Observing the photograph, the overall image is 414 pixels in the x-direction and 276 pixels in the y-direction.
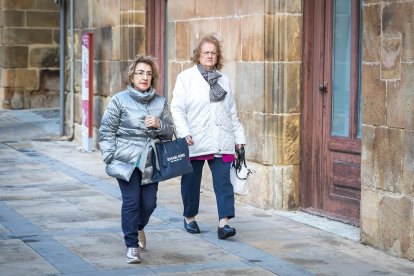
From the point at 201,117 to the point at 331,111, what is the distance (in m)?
1.65

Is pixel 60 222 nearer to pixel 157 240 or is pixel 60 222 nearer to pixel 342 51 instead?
pixel 157 240

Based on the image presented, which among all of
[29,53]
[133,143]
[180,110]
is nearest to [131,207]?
[133,143]

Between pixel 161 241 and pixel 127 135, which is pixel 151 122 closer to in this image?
pixel 127 135

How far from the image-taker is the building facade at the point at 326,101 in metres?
8.41

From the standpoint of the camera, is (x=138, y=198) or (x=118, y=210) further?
(x=118, y=210)

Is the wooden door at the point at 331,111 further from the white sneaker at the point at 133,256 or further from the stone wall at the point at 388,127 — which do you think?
the white sneaker at the point at 133,256

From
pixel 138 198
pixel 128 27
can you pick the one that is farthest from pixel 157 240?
pixel 128 27

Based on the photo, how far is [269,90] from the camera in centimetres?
1061

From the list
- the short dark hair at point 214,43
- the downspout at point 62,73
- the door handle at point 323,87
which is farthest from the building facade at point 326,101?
the downspout at point 62,73

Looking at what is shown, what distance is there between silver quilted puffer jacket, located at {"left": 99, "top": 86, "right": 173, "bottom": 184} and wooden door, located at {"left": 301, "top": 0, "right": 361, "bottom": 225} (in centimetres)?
233

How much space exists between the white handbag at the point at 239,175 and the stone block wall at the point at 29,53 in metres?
13.1

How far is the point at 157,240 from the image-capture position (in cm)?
901

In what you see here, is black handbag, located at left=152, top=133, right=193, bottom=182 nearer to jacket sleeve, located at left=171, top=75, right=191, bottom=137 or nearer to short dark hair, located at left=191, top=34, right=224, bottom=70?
jacket sleeve, located at left=171, top=75, right=191, bottom=137

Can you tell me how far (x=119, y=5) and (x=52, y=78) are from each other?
722 cm
